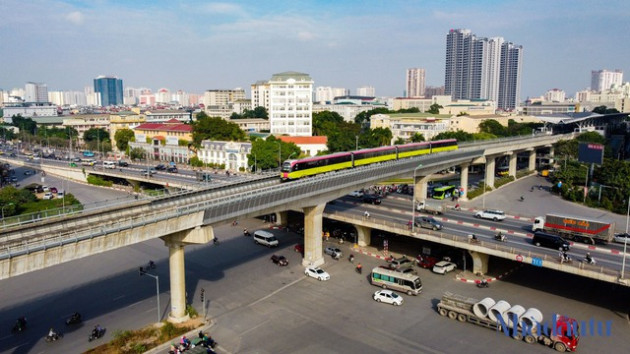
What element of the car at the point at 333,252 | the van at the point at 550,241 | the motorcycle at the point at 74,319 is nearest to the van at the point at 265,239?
the car at the point at 333,252

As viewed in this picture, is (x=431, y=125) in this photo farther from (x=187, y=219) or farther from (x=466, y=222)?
(x=187, y=219)

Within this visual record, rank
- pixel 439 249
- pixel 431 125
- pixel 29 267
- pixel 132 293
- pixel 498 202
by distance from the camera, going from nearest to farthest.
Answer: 1. pixel 29 267
2. pixel 132 293
3. pixel 439 249
4. pixel 498 202
5. pixel 431 125

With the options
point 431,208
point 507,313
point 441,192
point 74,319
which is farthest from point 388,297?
point 441,192

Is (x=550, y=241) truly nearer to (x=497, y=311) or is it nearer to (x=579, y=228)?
(x=579, y=228)

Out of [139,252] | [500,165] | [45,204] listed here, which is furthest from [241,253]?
[500,165]

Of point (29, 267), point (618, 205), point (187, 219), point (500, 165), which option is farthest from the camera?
point (500, 165)
